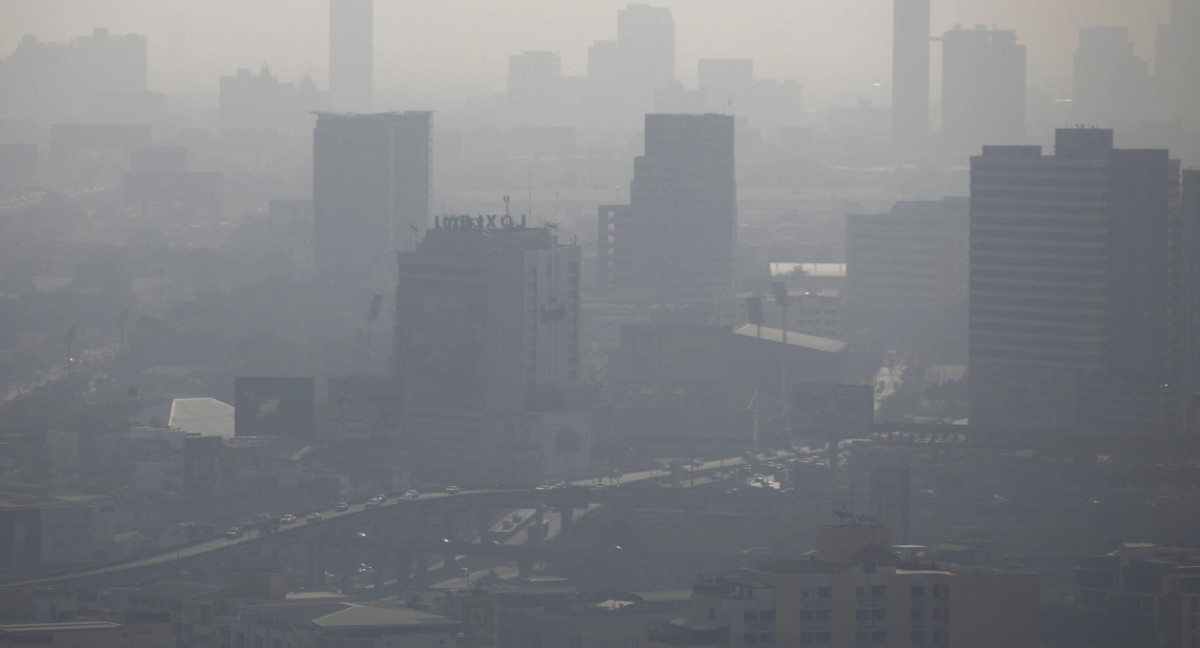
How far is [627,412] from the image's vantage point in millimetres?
36625

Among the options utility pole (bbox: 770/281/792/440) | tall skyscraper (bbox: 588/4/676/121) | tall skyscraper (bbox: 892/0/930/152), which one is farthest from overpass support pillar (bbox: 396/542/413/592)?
tall skyscraper (bbox: 588/4/676/121)

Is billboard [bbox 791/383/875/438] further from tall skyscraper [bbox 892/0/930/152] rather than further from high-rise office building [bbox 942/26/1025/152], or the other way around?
tall skyscraper [bbox 892/0/930/152]

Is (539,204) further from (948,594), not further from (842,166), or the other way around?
(948,594)

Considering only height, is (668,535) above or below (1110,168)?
below

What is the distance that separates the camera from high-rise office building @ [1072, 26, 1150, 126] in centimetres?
7412

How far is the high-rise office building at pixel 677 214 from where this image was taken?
171ft

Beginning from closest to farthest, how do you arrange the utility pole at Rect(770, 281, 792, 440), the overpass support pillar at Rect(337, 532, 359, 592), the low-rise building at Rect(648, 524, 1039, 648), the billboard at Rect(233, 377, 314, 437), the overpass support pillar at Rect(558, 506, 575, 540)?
the low-rise building at Rect(648, 524, 1039, 648) → the overpass support pillar at Rect(337, 532, 359, 592) → the overpass support pillar at Rect(558, 506, 575, 540) → the billboard at Rect(233, 377, 314, 437) → the utility pole at Rect(770, 281, 792, 440)

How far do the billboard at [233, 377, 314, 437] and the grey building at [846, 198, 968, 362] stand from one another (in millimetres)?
15861

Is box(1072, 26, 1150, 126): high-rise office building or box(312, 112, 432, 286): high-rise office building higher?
box(1072, 26, 1150, 126): high-rise office building

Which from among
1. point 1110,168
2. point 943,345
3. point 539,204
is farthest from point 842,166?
point 1110,168

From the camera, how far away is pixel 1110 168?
38938mm

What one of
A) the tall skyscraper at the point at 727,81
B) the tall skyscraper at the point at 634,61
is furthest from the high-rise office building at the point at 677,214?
the tall skyscraper at the point at 634,61

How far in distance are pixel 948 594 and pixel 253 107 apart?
91.4m

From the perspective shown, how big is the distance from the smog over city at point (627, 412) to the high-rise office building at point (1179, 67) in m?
0.12
